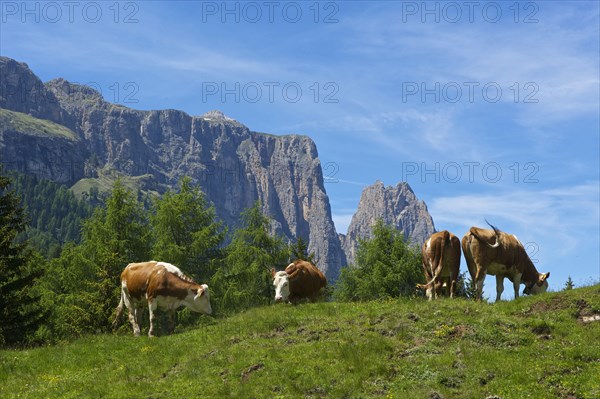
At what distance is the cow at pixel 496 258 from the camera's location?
23359 mm

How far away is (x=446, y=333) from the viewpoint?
17594 millimetres

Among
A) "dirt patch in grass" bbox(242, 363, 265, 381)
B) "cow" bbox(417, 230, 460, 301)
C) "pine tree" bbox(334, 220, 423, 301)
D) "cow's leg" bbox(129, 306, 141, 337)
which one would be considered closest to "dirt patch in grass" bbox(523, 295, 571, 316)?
"cow" bbox(417, 230, 460, 301)

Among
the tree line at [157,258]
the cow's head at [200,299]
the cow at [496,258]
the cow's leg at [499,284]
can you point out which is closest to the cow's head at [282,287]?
the cow's head at [200,299]

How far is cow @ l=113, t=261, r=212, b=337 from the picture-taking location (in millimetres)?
22766

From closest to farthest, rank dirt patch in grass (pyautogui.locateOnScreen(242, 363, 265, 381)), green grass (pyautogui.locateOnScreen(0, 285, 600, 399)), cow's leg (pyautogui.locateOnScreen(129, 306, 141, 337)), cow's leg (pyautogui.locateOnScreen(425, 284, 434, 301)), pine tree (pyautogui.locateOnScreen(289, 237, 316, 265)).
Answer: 1. green grass (pyautogui.locateOnScreen(0, 285, 600, 399))
2. dirt patch in grass (pyautogui.locateOnScreen(242, 363, 265, 381))
3. cow's leg (pyautogui.locateOnScreen(129, 306, 141, 337))
4. cow's leg (pyautogui.locateOnScreen(425, 284, 434, 301))
5. pine tree (pyautogui.locateOnScreen(289, 237, 316, 265))

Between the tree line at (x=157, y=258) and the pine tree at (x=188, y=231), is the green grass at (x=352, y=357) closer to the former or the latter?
the tree line at (x=157, y=258)

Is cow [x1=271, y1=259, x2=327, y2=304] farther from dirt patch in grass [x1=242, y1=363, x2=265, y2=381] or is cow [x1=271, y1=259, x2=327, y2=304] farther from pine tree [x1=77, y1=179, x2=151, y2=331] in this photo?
pine tree [x1=77, y1=179, x2=151, y2=331]

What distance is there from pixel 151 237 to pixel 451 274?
84.8ft

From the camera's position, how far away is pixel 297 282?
26.6 meters

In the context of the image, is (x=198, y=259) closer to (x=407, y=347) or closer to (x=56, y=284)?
(x=56, y=284)

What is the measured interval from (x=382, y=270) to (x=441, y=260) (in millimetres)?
29562

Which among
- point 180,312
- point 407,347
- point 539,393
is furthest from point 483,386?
point 180,312

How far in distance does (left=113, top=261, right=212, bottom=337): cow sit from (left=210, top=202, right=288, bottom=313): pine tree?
1710 cm

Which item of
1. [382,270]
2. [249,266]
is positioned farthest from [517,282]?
[382,270]
